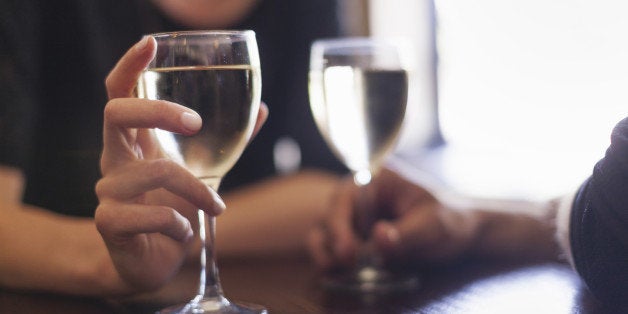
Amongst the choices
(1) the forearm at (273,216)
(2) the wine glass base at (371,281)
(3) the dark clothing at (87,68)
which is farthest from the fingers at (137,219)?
(3) the dark clothing at (87,68)

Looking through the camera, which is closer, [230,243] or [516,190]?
[230,243]

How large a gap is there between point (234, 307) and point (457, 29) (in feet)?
9.06

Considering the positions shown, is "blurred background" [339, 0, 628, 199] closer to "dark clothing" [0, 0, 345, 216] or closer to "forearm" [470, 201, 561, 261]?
"dark clothing" [0, 0, 345, 216]

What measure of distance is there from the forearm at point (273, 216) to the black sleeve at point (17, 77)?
32 centimetres

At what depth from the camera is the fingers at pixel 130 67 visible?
0.58 m

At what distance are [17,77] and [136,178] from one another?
599 millimetres

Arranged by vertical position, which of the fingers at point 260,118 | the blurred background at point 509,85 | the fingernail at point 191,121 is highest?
the fingernail at point 191,121

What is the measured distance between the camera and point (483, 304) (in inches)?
25.5

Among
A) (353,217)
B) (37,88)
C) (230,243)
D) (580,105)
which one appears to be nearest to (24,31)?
(37,88)

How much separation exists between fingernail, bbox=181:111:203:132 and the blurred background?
2282 mm

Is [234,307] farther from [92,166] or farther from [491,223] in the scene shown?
[92,166]

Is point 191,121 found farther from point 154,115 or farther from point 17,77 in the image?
point 17,77

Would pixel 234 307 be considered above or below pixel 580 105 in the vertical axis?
above

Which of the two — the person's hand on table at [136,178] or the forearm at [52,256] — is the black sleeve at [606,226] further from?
the forearm at [52,256]
